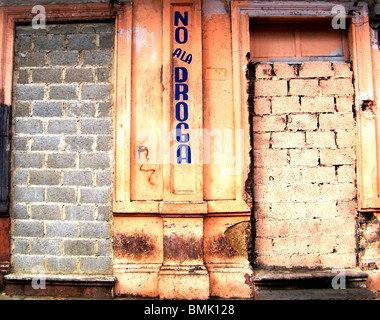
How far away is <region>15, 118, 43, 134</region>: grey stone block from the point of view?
3486 mm

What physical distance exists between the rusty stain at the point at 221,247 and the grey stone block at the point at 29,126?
8.09 ft

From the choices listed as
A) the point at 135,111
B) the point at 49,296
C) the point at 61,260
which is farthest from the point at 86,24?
the point at 49,296

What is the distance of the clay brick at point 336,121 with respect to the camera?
137 inches

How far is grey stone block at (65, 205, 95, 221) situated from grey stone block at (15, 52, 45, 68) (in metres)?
1.81

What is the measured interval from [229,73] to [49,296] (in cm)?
333

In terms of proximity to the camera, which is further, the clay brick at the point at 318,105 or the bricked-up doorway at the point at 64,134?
the clay brick at the point at 318,105

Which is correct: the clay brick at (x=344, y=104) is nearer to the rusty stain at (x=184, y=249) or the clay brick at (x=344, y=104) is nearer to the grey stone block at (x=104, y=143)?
the rusty stain at (x=184, y=249)

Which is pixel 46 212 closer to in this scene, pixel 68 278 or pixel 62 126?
pixel 68 278

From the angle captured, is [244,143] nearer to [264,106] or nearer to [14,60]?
[264,106]

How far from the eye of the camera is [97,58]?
3500mm

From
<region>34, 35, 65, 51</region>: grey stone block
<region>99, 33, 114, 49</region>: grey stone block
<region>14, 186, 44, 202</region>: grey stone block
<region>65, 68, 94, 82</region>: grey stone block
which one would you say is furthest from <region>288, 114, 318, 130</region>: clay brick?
<region>14, 186, 44, 202</region>: grey stone block

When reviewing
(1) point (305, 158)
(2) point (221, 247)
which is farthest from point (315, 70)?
(2) point (221, 247)

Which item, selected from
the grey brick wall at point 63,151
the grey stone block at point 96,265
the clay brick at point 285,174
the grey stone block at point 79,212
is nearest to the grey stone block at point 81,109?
the grey brick wall at point 63,151

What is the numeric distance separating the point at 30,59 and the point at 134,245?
2.61 meters
